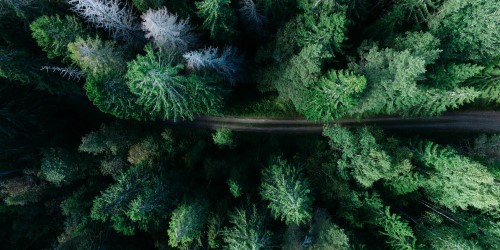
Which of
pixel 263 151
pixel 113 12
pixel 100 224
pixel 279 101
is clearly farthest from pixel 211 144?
pixel 113 12

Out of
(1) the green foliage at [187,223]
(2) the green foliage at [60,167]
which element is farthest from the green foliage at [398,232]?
(2) the green foliage at [60,167]

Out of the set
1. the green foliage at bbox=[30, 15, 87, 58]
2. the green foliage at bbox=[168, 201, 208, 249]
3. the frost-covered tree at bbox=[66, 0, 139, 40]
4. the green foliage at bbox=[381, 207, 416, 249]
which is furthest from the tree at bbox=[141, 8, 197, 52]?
the green foliage at bbox=[381, 207, 416, 249]

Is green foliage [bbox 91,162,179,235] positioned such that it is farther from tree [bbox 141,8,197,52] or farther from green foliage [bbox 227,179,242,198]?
tree [bbox 141,8,197,52]

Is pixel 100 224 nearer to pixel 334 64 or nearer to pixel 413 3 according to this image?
pixel 334 64

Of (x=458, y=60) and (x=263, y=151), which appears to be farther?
(x=263, y=151)

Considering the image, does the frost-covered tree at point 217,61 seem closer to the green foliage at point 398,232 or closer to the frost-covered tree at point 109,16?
the frost-covered tree at point 109,16

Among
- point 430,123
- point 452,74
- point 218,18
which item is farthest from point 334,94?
point 430,123

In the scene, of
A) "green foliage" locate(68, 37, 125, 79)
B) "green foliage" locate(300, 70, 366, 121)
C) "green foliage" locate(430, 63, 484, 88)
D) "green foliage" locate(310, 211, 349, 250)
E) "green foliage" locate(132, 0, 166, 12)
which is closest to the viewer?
"green foliage" locate(68, 37, 125, 79)
